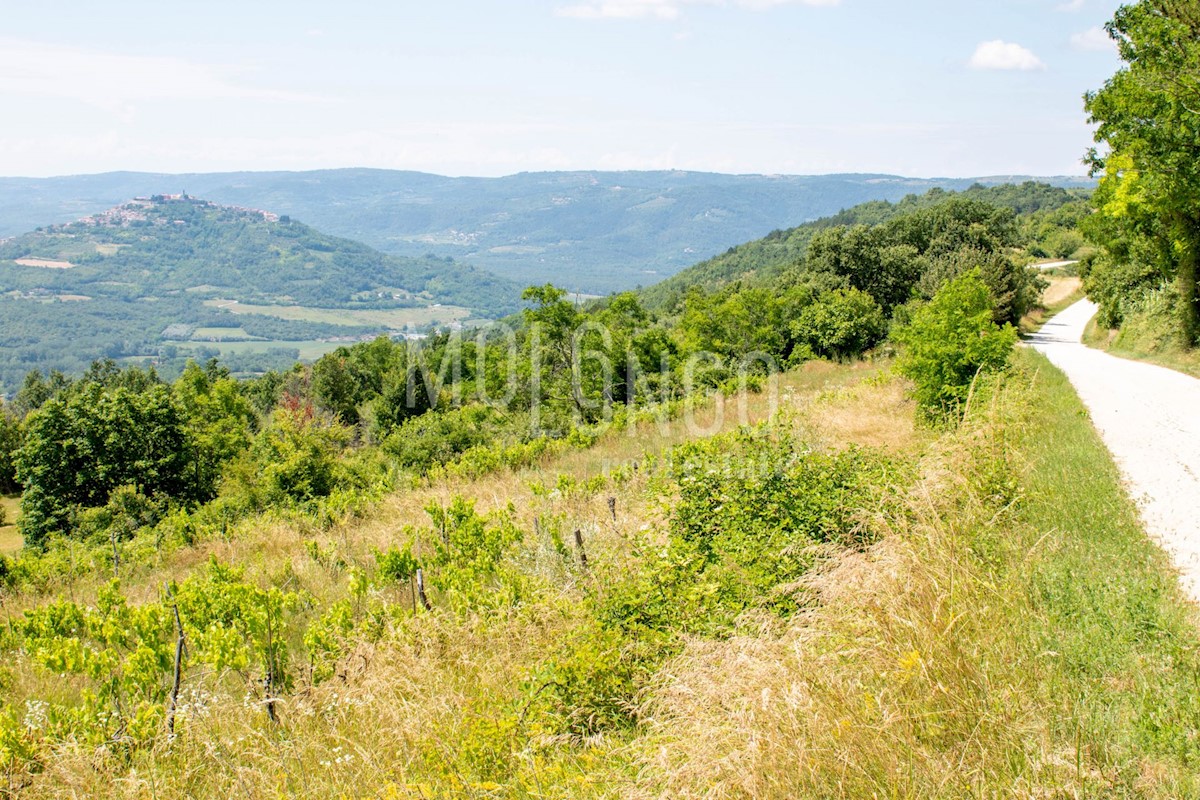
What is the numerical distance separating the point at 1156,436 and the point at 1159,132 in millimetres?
11182

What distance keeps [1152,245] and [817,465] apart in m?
23.1

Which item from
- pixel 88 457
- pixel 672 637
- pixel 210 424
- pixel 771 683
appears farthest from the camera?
pixel 210 424

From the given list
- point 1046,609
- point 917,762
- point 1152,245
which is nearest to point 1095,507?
point 1046,609

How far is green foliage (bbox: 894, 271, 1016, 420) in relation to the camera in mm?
12875

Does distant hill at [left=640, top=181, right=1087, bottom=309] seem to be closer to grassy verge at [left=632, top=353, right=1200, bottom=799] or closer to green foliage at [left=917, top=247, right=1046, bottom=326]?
green foliage at [left=917, top=247, right=1046, bottom=326]

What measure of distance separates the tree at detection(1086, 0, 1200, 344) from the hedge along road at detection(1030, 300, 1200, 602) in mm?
3849

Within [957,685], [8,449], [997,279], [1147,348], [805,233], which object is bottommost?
[8,449]

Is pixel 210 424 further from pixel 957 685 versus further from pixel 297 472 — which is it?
pixel 957 685

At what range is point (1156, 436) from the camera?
10.2 m

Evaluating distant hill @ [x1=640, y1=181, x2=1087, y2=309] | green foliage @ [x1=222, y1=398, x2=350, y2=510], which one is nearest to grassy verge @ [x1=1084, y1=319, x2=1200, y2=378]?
green foliage @ [x1=222, y1=398, x2=350, y2=510]

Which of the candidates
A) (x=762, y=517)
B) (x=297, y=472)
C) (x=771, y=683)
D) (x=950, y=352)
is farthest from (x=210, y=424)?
(x=771, y=683)

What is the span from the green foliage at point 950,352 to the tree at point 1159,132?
802cm

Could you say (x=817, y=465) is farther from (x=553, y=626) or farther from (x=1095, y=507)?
(x=553, y=626)

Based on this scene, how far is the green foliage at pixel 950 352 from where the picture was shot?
12.9 meters
